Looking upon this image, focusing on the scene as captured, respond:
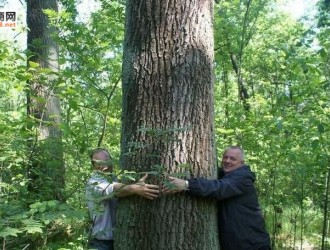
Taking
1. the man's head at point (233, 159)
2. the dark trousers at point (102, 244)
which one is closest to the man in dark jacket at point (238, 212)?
the man's head at point (233, 159)

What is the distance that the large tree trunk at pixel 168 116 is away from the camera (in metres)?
2.90

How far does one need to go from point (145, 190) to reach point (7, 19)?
21.2 feet

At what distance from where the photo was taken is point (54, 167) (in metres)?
4.09

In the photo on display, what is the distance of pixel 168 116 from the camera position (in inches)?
116

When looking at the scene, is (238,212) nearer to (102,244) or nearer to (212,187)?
(212,187)

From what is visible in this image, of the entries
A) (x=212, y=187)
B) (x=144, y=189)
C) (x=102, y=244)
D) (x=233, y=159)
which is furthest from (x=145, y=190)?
(x=233, y=159)

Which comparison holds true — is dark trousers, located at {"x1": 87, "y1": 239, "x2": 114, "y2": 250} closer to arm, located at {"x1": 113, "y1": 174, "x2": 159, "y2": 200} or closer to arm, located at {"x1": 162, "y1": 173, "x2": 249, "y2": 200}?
arm, located at {"x1": 113, "y1": 174, "x2": 159, "y2": 200}

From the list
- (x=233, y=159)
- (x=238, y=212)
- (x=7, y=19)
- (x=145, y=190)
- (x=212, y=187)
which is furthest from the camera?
(x=7, y=19)

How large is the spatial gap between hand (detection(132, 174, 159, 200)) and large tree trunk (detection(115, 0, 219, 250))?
2.6 inches

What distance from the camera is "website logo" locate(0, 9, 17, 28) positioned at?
7.29 metres

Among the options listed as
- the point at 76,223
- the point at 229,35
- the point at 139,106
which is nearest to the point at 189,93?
the point at 139,106

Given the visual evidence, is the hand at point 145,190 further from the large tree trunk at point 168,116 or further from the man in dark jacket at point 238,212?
the man in dark jacket at point 238,212

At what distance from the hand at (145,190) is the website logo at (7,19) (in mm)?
5489

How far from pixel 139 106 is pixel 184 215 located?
91cm
